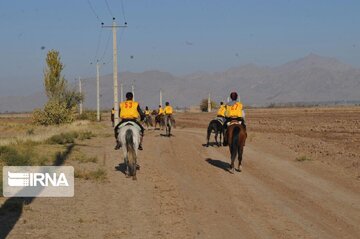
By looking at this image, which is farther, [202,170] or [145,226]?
[202,170]

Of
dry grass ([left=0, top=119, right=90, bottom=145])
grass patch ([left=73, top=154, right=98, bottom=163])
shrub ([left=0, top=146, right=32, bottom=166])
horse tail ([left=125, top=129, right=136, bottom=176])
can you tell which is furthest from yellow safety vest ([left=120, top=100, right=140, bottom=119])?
dry grass ([left=0, top=119, right=90, bottom=145])

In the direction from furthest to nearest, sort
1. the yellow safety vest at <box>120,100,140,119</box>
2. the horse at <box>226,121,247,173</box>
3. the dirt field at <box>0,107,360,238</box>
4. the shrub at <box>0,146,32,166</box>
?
the shrub at <box>0,146,32,166</box> → the horse at <box>226,121,247,173</box> → the yellow safety vest at <box>120,100,140,119</box> → the dirt field at <box>0,107,360,238</box>

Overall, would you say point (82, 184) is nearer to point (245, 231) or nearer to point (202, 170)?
point (202, 170)

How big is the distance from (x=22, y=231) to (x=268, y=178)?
28.4 ft

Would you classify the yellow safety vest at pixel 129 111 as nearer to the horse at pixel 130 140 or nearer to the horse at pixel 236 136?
the horse at pixel 130 140

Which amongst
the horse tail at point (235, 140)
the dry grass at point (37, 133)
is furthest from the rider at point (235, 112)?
the dry grass at point (37, 133)

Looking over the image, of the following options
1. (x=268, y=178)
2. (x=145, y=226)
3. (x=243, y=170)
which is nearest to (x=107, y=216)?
(x=145, y=226)

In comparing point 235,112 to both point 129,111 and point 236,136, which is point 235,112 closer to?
point 236,136

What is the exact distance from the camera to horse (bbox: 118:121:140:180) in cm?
1593

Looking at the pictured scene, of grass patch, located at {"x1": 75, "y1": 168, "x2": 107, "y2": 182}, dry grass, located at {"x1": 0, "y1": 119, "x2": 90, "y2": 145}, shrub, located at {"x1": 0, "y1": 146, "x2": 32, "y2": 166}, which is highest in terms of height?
shrub, located at {"x1": 0, "y1": 146, "x2": 32, "y2": 166}

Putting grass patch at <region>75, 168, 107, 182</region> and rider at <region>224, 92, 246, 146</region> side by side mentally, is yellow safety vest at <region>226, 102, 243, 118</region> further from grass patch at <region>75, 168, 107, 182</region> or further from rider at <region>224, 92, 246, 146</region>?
grass patch at <region>75, 168, 107, 182</region>

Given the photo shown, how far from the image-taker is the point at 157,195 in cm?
1346

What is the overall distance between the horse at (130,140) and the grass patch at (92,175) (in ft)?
2.76

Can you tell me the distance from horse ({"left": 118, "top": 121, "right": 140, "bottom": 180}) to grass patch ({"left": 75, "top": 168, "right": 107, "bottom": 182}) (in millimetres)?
841
